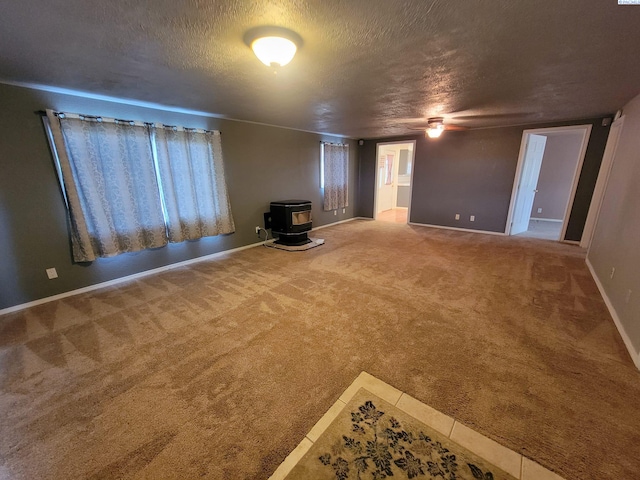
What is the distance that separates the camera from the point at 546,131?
→ 4.39m

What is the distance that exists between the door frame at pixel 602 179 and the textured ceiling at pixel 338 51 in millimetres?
906

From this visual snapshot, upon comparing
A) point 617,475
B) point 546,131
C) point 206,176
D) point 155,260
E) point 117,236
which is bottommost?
point 617,475

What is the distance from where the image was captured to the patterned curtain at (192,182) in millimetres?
3291

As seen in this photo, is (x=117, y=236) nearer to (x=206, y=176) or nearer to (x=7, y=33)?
(x=206, y=176)

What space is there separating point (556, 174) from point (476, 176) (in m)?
2.84

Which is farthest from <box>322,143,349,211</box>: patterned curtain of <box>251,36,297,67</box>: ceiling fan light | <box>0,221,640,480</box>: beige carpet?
<box>251,36,297,67</box>: ceiling fan light

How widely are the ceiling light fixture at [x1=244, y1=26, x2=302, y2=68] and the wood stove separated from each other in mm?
Result: 2777

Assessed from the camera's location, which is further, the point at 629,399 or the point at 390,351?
the point at 390,351

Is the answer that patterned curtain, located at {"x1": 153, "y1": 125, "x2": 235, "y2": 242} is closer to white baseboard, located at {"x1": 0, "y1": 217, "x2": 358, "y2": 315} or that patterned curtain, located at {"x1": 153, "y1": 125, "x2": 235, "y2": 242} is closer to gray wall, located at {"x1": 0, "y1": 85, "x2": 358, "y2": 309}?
gray wall, located at {"x1": 0, "y1": 85, "x2": 358, "y2": 309}

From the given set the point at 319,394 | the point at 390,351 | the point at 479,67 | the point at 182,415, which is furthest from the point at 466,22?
the point at 182,415

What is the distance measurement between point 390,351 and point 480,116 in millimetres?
3883

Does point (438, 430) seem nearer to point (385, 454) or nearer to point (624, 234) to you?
point (385, 454)

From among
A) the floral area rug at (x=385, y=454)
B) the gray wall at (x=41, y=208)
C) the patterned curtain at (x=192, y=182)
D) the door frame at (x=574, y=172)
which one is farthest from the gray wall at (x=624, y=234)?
the gray wall at (x=41, y=208)

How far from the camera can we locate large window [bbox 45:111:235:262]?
2.62 m
